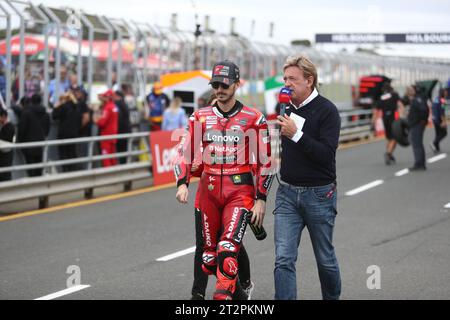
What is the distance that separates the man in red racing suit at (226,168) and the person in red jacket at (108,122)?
35.7 feet

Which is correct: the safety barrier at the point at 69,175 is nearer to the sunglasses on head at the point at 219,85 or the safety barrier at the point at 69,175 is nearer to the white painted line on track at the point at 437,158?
the sunglasses on head at the point at 219,85

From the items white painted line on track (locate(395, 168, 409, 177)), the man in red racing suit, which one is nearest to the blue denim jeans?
the man in red racing suit

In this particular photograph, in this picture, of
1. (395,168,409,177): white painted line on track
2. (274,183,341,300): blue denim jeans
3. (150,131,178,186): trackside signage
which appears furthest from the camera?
(395,168,409,177): white painted line on track

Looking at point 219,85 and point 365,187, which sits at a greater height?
point 219,85

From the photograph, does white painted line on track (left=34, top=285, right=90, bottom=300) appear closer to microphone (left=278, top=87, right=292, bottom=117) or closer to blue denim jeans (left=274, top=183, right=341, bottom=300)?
blue denim jeans (left=274, top=183, right=341, bottom=300)

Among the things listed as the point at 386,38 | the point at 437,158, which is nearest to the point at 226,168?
the point at 437,158

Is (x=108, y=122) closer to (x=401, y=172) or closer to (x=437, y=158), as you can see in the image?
(x=401, y=172)

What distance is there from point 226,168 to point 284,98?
3.38 ft

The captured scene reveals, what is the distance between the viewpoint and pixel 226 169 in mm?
7496

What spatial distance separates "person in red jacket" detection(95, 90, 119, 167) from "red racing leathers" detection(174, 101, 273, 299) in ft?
35.6

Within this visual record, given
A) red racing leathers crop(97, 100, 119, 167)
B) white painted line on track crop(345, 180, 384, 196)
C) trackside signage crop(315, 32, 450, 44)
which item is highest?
trackside signage crop(315, 32, 450, 44)

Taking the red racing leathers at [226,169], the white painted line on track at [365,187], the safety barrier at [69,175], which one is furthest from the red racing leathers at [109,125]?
the red racing leathers at [226,169]

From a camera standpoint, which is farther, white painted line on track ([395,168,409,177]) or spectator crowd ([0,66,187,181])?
white painted line on track ([395,168,409,177])

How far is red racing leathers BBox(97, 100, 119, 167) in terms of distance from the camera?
18.4 meters
